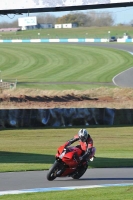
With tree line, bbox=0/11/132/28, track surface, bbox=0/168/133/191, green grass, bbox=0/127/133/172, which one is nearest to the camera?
track surface, bbox=0/168/133/191

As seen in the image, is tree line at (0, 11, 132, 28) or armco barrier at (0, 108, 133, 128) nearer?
armco barrier at (0, 108, 133, 128)

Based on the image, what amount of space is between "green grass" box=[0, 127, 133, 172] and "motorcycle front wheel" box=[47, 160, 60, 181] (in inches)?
76.0

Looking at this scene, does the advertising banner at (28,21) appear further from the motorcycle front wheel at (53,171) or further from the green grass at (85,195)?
the green grass at (85,195)

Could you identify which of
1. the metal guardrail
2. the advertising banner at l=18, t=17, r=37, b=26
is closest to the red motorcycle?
the advertising banner at l=18, t=17, r=37, b=26

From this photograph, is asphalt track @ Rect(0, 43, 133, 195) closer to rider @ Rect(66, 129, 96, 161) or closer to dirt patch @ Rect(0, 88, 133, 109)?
rider @ Rect(66, 129, 96, 161)

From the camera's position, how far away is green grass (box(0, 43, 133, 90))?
177ft

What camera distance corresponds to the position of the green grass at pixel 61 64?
54031mm

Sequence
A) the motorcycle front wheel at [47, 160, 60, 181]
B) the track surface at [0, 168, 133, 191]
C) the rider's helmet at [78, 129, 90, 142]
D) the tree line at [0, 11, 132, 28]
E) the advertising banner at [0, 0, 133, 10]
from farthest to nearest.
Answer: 1. the tree line at [0, 11, 132, 28]
2. the advertising banner at [0, 0, 133, 10]
3. the rider's helmet at [78, 129, 90, 142]
4. the motorcycle front wheel at [47, 160, 60, 181]
5. the track surface at [0, 168, 133, 191]

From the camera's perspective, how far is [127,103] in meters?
36.4

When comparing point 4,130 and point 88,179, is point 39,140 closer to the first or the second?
point 4,130

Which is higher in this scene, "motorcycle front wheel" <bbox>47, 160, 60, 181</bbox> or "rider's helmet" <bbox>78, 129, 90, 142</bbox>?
"rider's helmet" <bbox>78, 129, 90, 142</bbox>

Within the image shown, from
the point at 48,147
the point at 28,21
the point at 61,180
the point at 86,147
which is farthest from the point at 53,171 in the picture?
the point at 28,21

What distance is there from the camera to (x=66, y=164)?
42.5 ft

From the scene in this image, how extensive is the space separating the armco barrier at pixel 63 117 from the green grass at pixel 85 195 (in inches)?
561
